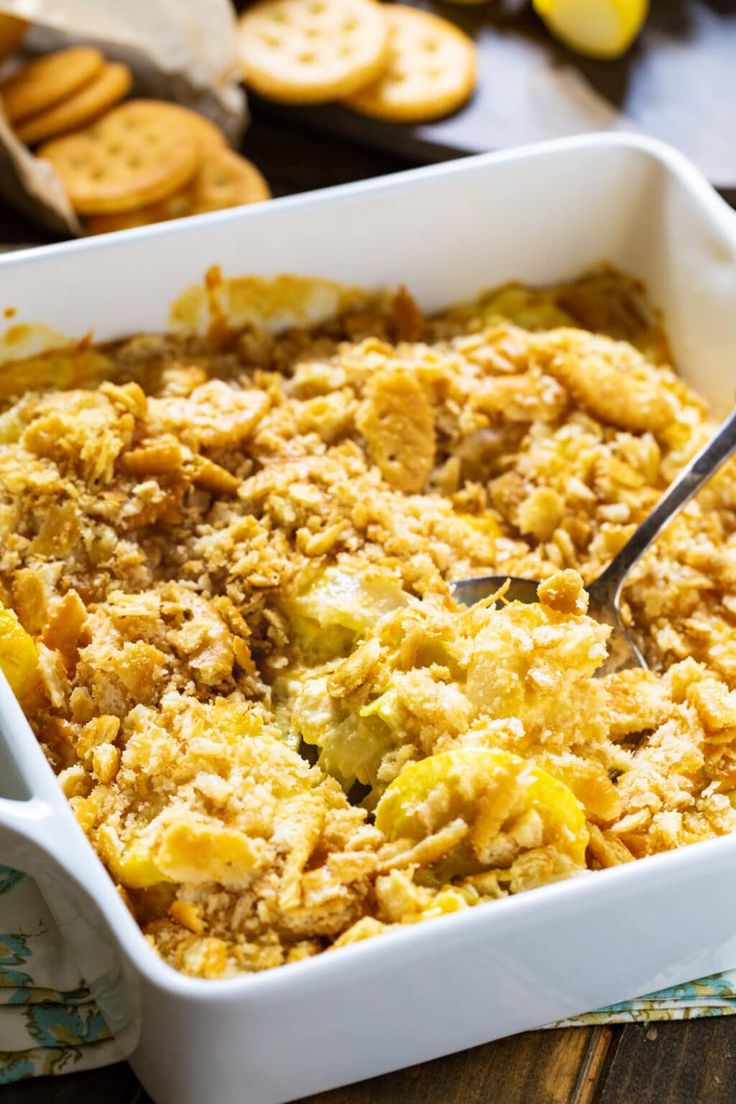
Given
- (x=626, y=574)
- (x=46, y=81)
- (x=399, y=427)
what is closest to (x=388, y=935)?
(x=626, y=574)

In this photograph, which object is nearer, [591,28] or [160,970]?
[160,970]

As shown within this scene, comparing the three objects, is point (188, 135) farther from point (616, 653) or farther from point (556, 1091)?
point (556, 1091)

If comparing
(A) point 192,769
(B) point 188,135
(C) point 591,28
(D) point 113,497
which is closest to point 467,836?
(A) point 192,769

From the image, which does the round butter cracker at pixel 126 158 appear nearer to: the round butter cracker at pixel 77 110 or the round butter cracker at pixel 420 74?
the round butter cracker at pixel 77 110

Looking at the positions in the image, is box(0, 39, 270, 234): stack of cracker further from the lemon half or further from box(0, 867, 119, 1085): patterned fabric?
box(0, 867, 119, 1085): patterned fabric

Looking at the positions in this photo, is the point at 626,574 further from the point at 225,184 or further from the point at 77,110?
the point at 77,110

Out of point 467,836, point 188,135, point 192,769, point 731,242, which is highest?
point 731,242

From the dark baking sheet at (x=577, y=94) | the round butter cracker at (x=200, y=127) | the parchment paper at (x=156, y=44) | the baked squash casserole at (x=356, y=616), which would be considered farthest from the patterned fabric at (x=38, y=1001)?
the dark baking sheet at (x=577, y=94)

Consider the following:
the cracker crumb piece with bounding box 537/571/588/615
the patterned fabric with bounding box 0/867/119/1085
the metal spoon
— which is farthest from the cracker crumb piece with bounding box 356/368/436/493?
the patterned fabric with bounding box 0/867/119/1085
